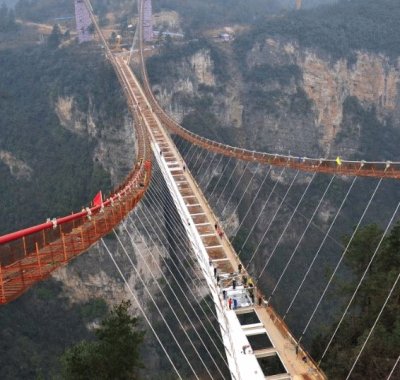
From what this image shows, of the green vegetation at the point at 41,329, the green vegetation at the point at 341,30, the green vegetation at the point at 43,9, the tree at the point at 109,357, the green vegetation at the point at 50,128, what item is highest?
the green vegetation at the point at 341,30

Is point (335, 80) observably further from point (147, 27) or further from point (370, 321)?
point (370, 321)

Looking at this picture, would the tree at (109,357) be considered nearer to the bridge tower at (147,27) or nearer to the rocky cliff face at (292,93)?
the rocky cliff face at (292,93)

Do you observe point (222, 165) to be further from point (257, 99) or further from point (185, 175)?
point (185, 175)

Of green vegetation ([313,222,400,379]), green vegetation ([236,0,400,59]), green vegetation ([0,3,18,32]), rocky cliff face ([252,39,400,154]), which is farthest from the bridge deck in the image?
green vegetation ([0,3,18,32])

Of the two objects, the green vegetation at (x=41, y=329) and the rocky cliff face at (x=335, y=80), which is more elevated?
the rocky cliff face at (x=335, y=80)

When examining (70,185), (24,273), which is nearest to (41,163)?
(70,185)

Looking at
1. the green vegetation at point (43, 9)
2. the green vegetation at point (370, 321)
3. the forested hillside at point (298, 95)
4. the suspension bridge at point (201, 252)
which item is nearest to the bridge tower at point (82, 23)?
the forested hillside at point (298, 95)
